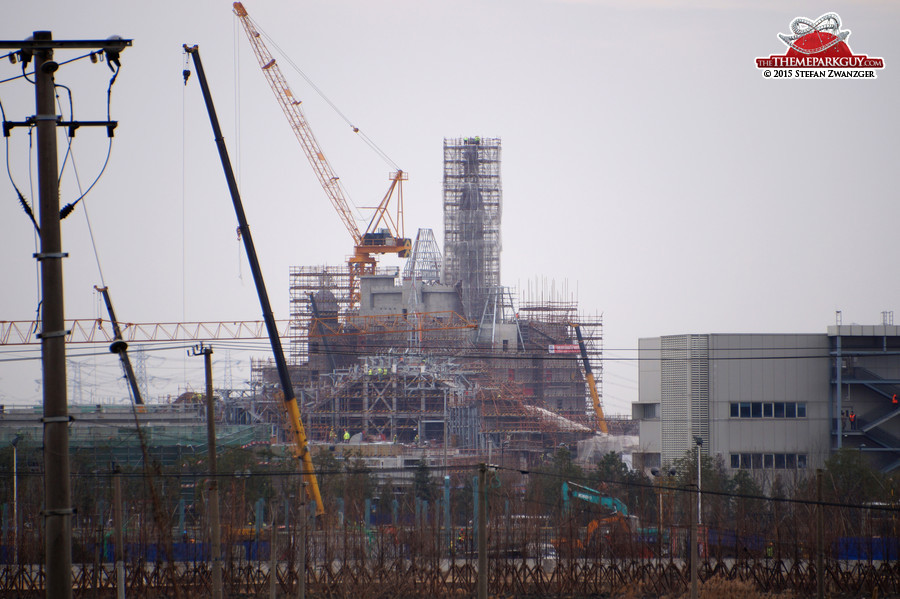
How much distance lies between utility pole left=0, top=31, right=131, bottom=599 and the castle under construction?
7951cm

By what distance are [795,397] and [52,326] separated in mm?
52802

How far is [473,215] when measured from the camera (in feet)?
389

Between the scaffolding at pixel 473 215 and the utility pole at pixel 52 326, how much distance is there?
111 metres

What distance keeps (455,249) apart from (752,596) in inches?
3643

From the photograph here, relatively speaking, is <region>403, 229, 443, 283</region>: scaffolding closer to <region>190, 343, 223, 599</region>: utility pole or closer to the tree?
the tree

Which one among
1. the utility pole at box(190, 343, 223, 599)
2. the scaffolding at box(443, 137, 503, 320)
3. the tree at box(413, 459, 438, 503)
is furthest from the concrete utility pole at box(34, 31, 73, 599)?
the scaffolding at box(443, 137, 503, 320)

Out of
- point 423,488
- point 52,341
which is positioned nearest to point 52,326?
point 52,341

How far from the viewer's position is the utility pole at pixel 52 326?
8195mm

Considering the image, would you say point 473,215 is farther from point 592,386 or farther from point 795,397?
point 795,397

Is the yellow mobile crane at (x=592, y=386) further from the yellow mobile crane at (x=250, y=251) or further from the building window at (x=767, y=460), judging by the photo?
the yellow mobile crane at (x=250, y=251)

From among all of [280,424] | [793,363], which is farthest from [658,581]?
[280,424]

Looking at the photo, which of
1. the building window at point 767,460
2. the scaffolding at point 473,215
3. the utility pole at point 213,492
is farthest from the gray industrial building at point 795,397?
the scaffolding at point 473,215

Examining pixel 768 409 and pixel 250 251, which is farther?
pixel 768 409

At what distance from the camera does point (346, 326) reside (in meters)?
113
